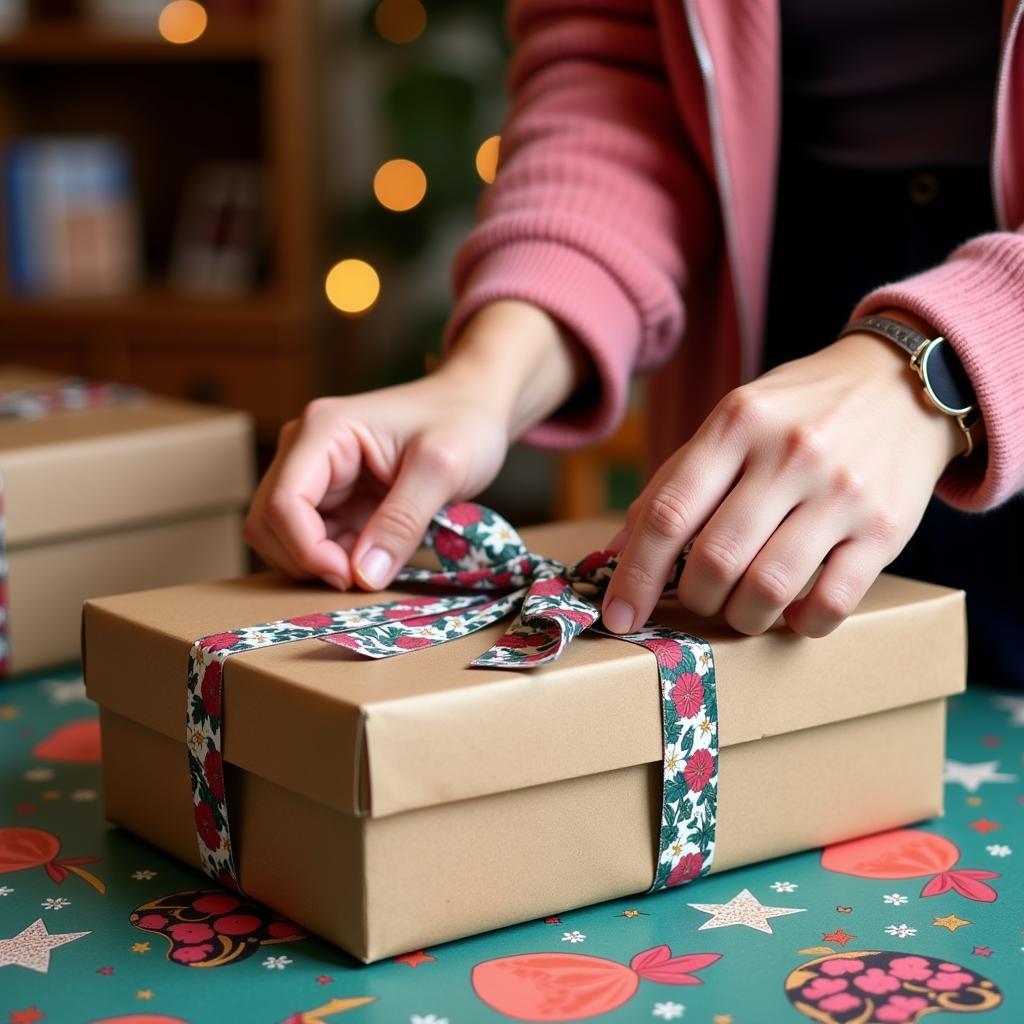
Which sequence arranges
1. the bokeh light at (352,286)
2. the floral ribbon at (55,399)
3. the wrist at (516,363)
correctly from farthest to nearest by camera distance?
the bokeh light at (352,286) < the floral ribbon at (55,399) < the wrist at (516,363)

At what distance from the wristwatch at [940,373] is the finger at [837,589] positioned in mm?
93

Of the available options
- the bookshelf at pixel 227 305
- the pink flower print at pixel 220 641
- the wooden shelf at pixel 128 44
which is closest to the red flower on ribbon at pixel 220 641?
the pink flower print at pixel 220 641

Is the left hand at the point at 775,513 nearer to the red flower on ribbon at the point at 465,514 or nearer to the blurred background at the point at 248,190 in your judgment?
the red flower on ribbon at the point at 465,514

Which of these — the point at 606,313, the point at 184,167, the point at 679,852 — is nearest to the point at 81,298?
the point at 184,167

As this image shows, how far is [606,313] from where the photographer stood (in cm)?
92

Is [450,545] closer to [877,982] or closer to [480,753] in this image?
[480,753]

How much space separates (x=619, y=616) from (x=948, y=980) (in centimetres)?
19

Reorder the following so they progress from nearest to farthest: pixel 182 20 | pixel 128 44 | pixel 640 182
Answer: pixel 640 182
pixel 128 44
pixel 182 20

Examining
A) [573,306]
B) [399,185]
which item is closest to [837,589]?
[573,306]

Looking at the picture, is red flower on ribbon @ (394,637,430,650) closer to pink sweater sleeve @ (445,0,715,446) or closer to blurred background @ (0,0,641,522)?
pink sweater sleeve @ (445,0,715,446)

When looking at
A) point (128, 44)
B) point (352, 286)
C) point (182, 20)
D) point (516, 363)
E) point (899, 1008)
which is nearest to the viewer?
point (899, 1008)

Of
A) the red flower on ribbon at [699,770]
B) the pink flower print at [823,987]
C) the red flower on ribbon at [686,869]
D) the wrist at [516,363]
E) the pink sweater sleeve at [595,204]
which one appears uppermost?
the pink sweater sleeve at [595,204]

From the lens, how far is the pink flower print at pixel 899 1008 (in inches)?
20.2

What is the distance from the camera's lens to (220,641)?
607 millimetres
